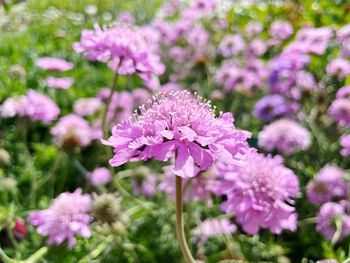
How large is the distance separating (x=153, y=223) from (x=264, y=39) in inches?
72.4

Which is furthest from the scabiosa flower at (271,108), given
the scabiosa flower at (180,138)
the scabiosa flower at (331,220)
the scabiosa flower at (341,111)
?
the scabiosa flower at (180,138)

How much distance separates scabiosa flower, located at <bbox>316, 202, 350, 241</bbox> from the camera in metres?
1.11

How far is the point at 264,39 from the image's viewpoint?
2.67 m

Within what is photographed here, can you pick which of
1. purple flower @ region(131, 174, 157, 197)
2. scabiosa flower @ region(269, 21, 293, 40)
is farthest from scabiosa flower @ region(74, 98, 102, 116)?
scabiosa flower @ region(269, 21, 293, 40)

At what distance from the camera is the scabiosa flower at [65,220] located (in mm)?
925

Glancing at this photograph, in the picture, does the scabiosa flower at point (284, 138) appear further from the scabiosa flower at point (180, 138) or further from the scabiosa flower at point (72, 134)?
the scabiosa flower at point (180, 138)

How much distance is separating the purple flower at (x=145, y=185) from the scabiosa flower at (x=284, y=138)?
0.40m

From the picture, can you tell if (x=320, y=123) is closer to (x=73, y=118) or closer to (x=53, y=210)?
(x=73, y=118)

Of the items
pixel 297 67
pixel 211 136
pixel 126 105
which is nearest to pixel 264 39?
pixel 297 67

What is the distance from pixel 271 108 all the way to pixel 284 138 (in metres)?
0.36

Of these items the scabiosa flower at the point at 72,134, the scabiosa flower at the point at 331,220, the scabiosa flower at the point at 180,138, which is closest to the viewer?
the scabiosa flower at the point at 180,138

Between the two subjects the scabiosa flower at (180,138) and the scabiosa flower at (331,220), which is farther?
the scabiosa flower at (331,220)

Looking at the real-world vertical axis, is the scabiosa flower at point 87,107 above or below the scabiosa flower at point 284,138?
below

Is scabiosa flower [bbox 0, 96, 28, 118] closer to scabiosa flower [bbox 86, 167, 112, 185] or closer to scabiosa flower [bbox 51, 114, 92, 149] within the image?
scabiosa flower [bbox 51, 114, 92, 149]
